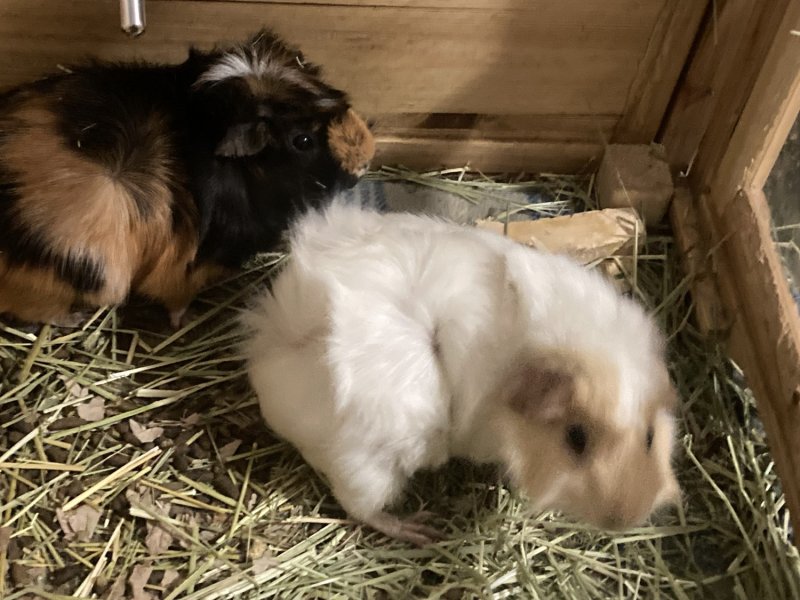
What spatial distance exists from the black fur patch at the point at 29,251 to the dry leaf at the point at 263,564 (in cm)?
61

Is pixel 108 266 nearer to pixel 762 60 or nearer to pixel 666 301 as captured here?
pixel 666 301

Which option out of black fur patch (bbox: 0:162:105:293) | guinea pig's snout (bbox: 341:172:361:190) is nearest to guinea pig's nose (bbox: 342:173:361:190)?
guinea pig's snout (bbox: 341:172:361:190)

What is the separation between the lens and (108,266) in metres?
1.63

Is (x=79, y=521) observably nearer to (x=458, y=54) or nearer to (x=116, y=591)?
(x=116, y=591)

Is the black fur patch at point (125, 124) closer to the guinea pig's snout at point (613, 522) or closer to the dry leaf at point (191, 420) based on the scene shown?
the dry leaf at point (191, 420)

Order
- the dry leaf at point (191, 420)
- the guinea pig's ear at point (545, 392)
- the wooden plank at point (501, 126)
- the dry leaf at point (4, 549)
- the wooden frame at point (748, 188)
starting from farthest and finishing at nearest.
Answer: the wooden plank at point (501, 126) → the dry leaf at point (191, 420) → the wooden frame at point (748, 188) → the dry leaf at point (4, 549) → the guinea pig's ear at point (545, 392)

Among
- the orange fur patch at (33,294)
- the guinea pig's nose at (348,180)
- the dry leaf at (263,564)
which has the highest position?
the guinea pig's nose at (348,180)

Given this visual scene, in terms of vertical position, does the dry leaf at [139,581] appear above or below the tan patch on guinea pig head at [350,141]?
below

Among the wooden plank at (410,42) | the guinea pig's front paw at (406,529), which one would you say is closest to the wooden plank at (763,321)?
the wooden plank at (410,42)

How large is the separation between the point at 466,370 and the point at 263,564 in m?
0.55

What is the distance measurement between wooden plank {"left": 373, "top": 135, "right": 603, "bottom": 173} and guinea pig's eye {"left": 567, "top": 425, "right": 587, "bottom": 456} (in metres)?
0.95

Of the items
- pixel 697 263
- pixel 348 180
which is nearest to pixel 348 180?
pixel 348 180

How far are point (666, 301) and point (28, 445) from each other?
4.58 feet

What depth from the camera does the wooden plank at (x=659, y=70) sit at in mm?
1857
